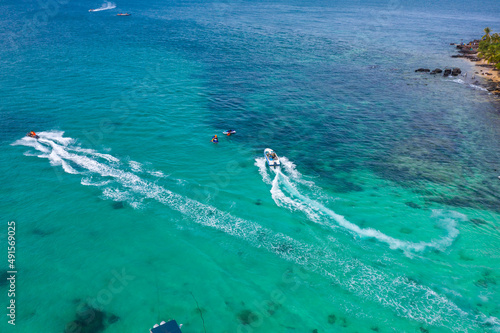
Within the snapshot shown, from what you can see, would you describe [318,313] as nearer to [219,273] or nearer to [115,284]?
[219,273]

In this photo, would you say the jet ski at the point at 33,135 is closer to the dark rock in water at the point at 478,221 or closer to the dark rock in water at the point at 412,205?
the dark rock in water at the point at 412,205

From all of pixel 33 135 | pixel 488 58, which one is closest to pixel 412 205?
pixel 33 135

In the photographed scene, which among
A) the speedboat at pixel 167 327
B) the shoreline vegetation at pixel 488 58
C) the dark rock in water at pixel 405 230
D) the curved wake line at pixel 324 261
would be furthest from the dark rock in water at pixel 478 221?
the shoreline vegetation at pixel 488 58

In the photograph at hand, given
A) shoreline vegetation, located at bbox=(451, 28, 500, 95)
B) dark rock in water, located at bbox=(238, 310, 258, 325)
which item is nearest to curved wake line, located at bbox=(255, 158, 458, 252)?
dark rock in water, located at bbox=(238, 310, 258, 325)

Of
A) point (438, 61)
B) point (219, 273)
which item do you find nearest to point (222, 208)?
point (219, 273)

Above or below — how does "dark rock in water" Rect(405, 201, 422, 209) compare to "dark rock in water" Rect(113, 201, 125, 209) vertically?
above

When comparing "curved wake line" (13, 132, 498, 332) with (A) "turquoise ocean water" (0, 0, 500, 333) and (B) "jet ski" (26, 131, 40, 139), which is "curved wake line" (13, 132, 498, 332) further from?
(B) "jet ski" (26, 131, 40, 139)
